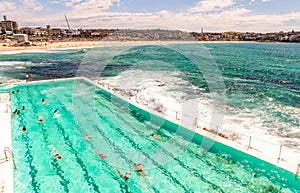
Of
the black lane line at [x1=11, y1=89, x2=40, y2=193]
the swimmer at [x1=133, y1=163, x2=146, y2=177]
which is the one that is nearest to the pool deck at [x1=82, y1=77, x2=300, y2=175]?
the swimmer at [x1=133, y1=163, x2=146, y2=177]

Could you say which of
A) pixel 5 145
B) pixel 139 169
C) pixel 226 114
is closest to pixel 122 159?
pixel 139 169

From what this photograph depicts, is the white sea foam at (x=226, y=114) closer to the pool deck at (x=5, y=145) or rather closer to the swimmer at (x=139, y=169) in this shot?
the swimmer at (x=139, y=169)

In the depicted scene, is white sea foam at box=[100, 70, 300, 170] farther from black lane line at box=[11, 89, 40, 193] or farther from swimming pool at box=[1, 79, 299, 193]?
black lane line at box=[11, 89, 40, 193]

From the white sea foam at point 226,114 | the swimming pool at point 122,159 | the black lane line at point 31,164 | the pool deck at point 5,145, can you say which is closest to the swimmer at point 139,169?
the swimming pool at point 122,159

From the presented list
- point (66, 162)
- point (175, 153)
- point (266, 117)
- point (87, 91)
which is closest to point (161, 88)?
point (87, 91)

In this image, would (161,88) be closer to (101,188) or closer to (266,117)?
(266,117)

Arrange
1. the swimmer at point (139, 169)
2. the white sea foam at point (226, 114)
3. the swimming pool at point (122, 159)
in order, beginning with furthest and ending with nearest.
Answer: the white sea foam at point (226, 114) → the swimmer at point (139, 169) → the swimming pool at point (122, 159)
